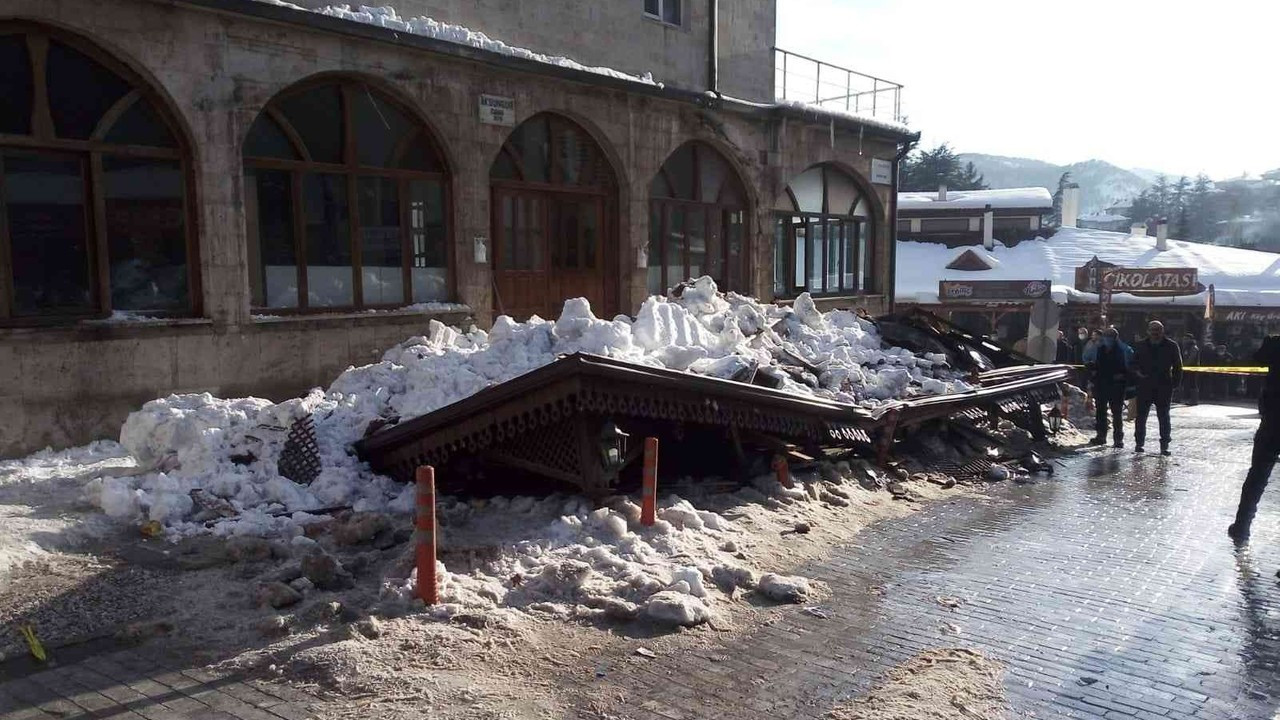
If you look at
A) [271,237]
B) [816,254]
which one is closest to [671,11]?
[816,254]

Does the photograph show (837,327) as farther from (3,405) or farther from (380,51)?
(3,405)

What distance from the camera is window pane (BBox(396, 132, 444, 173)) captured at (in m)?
13.0

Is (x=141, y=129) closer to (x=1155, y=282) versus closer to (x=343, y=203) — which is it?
(x=343, y=203)

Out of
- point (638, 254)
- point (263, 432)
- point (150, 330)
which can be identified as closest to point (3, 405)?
point (150, 330)

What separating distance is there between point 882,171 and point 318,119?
602 inches

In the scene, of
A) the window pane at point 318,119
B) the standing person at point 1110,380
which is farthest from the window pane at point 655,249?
the standing person at point 1110,380

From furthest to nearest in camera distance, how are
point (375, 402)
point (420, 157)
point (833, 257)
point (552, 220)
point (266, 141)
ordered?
point (833, 257)
point (552, 220)
point (420, 157)
point (266, 141)
point (375, 402)

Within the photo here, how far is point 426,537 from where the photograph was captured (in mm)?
5512

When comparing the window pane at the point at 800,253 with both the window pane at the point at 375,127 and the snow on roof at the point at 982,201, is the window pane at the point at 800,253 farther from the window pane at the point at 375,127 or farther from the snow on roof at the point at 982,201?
the snow on roof at the point at 982,201

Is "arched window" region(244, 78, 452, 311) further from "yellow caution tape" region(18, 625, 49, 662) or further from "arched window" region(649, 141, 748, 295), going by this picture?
"yellow caution tape" region(18, 625, 49, 662)

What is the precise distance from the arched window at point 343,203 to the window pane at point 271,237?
1cm

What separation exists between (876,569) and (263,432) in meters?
5.59

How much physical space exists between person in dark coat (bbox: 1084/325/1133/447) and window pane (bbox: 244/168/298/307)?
1147cm

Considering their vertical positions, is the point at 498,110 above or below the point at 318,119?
above
